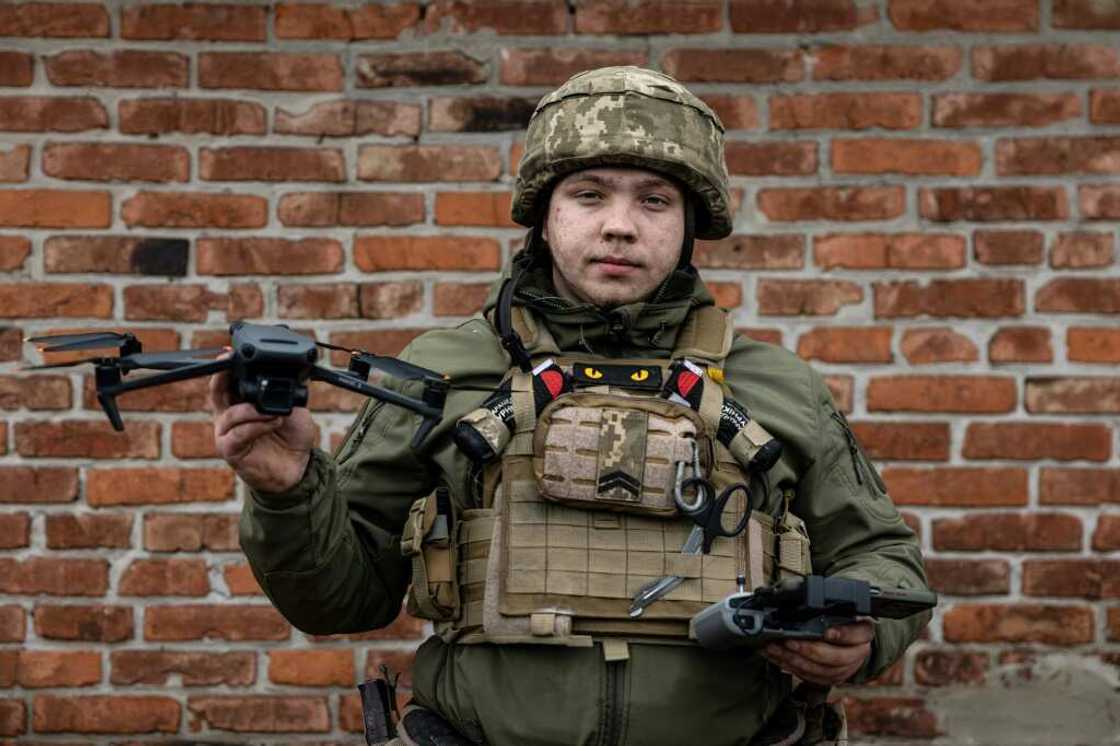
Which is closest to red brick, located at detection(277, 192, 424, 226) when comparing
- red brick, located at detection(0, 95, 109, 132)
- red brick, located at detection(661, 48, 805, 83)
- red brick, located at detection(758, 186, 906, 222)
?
red brick, located at detection(0, 95, 109, 132)

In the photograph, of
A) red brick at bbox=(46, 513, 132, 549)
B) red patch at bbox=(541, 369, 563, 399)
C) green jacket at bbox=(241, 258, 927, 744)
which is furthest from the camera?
red brick at bbox=(46, 513, 132, 549)

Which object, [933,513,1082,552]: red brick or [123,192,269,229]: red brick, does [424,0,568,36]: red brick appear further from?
[933,513,1082,552]: red brick

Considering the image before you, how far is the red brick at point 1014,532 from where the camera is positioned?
3.41 meters

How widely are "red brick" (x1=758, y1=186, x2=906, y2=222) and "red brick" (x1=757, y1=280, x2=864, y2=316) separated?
0.15m

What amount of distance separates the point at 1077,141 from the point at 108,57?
2200 millimetres

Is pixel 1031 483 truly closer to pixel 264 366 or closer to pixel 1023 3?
pixel 1023 3

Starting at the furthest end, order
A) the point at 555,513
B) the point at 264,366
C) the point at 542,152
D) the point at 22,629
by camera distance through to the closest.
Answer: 1. the point at 22,629
2. the point at 542,152
3. the point at 555,513
4. the point at 264,366

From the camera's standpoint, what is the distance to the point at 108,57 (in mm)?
3447

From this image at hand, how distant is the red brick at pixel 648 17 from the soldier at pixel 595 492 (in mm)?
944

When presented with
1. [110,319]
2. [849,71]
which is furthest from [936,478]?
[110,319]

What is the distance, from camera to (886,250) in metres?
3.45

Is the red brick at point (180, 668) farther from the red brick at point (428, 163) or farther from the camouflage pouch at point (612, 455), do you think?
the camouflage pouch at point (612, 455)

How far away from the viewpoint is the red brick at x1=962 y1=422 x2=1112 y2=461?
341cm

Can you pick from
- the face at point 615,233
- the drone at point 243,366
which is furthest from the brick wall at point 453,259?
the drone at point 243,366
